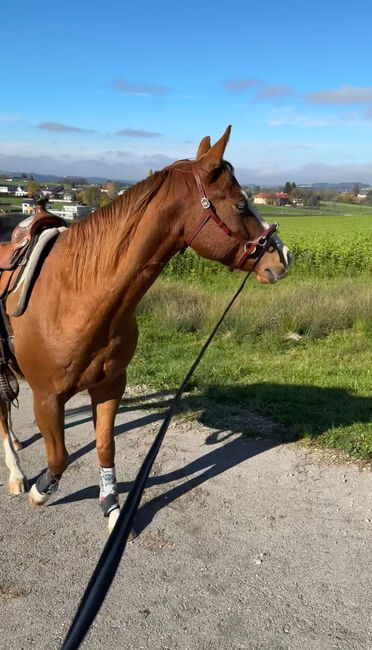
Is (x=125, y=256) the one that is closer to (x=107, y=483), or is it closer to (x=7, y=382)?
(x=7, y=382)

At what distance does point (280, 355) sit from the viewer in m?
7.59

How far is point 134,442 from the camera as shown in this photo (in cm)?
493

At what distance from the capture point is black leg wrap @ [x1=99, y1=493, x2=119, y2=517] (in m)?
3.60

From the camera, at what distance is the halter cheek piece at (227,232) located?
106 inches

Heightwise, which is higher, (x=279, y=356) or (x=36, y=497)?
(x=36, y=497)

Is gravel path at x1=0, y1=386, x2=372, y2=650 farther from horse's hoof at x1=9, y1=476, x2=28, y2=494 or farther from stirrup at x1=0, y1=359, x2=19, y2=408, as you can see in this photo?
stirrup at x1=0, y1=359, x2=19, y2=408

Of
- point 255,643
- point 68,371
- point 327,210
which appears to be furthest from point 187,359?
point 327,210

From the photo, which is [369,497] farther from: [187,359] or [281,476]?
[187,359]

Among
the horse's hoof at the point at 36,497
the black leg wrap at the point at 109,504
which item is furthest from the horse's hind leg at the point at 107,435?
the horse's hoof at the point at 36,497

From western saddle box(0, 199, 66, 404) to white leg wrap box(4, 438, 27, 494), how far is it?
0.61 metres

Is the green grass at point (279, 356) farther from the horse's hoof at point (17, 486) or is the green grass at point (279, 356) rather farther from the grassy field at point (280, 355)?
the horse's hoof at point (17, 486)

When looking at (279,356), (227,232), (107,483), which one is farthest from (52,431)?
(279,356)

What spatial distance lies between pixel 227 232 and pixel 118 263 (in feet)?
2.03

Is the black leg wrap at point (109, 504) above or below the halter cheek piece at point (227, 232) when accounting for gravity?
below
